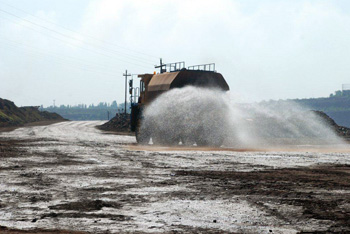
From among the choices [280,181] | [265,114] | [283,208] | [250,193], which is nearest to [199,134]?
[265,114]

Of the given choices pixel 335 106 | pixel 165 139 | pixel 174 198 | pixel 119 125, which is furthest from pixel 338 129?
pixel 335 106

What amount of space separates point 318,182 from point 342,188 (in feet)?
2.70

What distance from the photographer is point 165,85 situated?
22203 mm

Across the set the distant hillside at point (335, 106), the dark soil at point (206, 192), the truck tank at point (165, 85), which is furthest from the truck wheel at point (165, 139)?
the distant hillside at point (335, 106)

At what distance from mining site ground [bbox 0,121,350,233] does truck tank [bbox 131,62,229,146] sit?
32.3ft

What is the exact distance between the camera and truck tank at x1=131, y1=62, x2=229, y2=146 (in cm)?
2191

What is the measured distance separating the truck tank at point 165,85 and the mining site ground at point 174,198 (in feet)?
32.3

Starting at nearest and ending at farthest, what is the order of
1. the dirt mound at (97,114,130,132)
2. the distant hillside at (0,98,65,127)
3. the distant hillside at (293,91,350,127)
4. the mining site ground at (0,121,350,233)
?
the mining site ground at (0,121,350,233)
the dirt mound at (97,114,130,132)
the distant hillside at (0,98,65,127)
the distant hillside at (293,91,350,127)

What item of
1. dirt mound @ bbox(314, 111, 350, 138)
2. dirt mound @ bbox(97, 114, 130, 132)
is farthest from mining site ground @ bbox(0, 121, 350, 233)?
dirt mound @ bbox(97, 114, 130, 132)

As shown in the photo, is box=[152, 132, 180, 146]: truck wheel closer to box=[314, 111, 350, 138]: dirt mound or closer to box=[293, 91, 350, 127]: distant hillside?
box=[314, 111, 350, 138]: dirt mound

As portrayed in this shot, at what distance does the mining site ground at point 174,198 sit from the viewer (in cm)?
538

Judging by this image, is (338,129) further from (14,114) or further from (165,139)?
(14,114)

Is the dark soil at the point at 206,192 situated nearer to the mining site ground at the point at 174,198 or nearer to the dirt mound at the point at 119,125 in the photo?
the mining site ground at the point at 174,198

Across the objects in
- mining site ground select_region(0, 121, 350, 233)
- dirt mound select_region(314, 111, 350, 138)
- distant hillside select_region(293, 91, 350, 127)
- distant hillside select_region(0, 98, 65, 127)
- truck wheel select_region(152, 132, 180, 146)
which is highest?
distant hillside select_region(293, 91, 350, 127)
